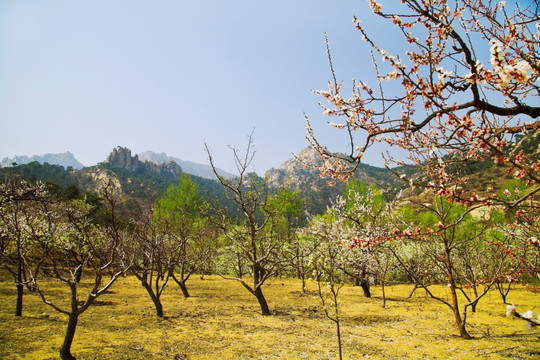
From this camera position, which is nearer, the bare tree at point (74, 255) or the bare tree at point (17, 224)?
the bare tree at point (74, 255)

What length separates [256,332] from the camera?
6598 millimetres

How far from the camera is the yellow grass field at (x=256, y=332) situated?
16.8ft

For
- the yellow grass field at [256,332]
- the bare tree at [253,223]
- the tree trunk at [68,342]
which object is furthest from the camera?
the bare tree at [253,223]

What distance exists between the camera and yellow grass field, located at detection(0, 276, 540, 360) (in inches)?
201

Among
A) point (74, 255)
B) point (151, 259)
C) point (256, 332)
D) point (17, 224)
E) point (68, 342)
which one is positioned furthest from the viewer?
point (151, 259)

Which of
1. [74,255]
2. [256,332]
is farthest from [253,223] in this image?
[74,255]

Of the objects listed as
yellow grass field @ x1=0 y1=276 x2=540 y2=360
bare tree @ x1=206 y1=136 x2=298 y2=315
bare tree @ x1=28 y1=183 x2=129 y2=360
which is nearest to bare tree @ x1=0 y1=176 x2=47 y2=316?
bare tree @ x1=28 y1=183 x2=129 y2=360

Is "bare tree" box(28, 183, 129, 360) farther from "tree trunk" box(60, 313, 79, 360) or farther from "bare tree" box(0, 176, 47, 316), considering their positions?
"bare tree" box(0, 176, 47, 316)

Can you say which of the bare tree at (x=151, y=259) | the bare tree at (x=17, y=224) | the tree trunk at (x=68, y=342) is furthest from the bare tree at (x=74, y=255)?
the bare tree at (x=151, y=259)

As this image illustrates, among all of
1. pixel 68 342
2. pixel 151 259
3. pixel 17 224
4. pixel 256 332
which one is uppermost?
pixel 17 224

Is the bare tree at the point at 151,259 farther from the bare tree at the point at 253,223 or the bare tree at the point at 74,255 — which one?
the bare tree at the point at 253,223

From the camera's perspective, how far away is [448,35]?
292 centimetres

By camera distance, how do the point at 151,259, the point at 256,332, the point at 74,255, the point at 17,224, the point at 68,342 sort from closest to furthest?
1. the point at 68,342
2. the point at 17,224
3. the point at 74,255
4. the point at 256,332
5. the point at 151,259

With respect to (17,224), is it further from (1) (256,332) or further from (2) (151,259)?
(1) (256,332)
